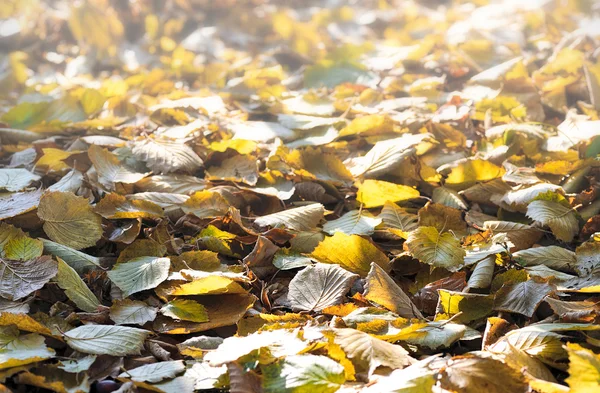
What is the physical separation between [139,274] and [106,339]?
150 millimetres

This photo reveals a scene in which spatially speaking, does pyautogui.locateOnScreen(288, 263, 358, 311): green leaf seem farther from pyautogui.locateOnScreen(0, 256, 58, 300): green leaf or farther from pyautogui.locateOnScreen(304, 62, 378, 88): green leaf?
pyautogui.locateOnScreen(304, 62, 378, 88): green leaf

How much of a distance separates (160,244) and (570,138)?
2.90 ft

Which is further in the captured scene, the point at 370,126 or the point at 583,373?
the point at 370,126

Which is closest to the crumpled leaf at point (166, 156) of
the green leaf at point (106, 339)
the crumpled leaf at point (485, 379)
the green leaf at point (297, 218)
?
the green leaf at point (297, 218)

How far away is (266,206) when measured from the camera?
118 cm

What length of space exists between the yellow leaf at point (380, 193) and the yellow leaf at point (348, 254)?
0.55 ft

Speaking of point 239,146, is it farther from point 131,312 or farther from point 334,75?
point 334,75

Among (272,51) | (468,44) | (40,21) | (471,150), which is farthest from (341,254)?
(40,21)

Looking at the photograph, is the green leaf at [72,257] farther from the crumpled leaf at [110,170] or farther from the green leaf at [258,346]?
the green leaf at [258,346]

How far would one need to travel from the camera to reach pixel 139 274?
928 mm

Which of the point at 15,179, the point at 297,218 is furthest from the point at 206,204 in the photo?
the point at 15,179

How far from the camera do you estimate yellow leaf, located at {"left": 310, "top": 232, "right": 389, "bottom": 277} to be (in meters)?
0.97

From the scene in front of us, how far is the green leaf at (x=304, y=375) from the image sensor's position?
27.0 inches

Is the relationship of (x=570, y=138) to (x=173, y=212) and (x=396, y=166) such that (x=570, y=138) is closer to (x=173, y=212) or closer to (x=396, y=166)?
(x=396, y=166)
